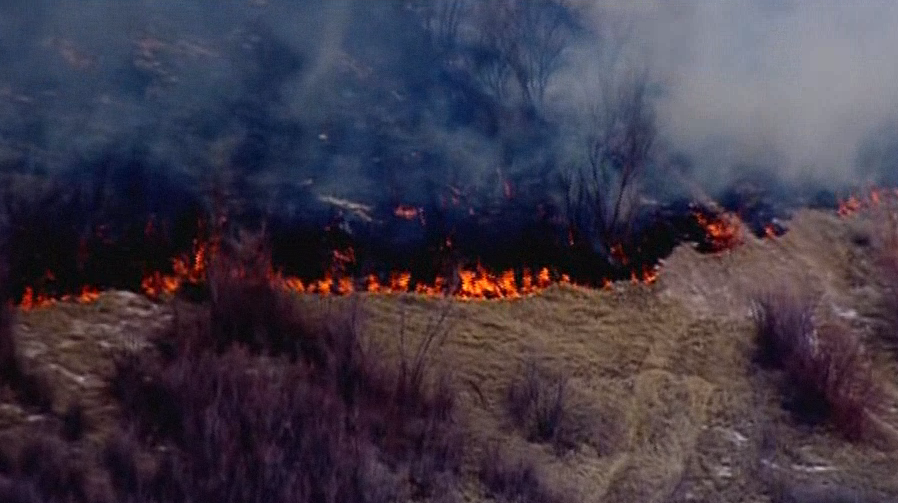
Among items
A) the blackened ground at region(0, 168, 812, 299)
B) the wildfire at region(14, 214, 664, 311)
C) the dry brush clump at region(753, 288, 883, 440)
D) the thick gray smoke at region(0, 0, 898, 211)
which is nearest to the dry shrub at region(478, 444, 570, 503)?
the wildfire at region(14, 214, 664, 311)

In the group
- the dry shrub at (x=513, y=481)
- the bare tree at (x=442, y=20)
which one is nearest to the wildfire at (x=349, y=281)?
the dry shrub at (x=513, y=481)

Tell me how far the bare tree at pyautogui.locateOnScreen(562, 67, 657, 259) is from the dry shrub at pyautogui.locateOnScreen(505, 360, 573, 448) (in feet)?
4.24

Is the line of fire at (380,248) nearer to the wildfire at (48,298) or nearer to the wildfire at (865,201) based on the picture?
the wildfire at (48,298)

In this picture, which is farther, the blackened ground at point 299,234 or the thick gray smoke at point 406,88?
the thick gray smoke at point 406,88

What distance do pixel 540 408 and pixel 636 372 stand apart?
74 cm

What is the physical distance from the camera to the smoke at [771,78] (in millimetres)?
9617

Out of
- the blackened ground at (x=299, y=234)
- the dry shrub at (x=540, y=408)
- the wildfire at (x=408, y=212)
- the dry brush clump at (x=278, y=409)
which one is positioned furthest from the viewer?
the wildfire at (x=408, y=212)

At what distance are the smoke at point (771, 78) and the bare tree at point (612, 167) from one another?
35cm

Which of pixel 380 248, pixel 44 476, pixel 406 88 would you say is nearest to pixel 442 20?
pixel 406 88

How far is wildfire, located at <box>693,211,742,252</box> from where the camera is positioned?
8.81 m

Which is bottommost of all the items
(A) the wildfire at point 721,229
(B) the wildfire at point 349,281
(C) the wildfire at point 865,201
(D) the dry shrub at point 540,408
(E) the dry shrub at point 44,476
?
(E) the dry shrub at point 44,476

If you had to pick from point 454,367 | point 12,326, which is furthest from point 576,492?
point 12,326

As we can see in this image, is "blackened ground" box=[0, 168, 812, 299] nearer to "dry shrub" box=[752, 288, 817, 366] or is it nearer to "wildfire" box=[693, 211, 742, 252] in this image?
"wildfire" box=[693, 211, 742, 252]

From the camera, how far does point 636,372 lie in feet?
25.8
